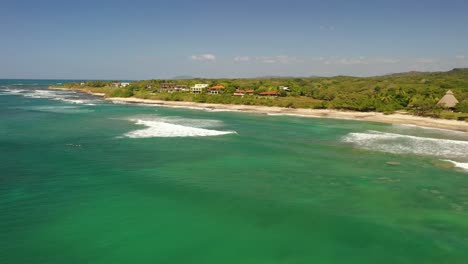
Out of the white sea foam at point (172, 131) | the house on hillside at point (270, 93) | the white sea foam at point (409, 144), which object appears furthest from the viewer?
the house on hillside at point (270, 93)

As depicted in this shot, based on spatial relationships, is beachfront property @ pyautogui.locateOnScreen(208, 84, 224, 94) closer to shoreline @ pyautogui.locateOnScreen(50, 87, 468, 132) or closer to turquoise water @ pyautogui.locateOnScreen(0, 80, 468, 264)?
shoreline @ pyautogui.locateOnScreen(50, 87, 468, 132)

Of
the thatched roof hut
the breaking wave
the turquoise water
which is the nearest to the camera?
the turquoise water

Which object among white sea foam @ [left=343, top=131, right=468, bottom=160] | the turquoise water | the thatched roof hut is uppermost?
the thatched roof hut

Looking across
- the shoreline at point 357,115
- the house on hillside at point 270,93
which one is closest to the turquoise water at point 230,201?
the shoreline at point 357,115

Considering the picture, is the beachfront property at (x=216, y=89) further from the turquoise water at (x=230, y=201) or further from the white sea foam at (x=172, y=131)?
the turquoise water at (x=230, y=201)

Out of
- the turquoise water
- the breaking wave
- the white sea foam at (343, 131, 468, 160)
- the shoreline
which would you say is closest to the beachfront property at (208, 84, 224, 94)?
the shoreline

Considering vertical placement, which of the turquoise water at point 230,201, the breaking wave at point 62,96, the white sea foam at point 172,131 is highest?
the breaking wave at point 62,96

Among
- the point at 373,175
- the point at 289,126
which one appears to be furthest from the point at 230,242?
the point at 289,126
